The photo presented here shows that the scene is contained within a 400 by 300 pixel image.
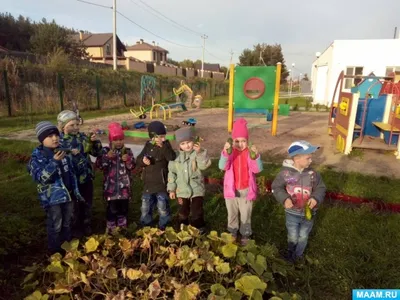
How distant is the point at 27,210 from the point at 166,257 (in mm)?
2685

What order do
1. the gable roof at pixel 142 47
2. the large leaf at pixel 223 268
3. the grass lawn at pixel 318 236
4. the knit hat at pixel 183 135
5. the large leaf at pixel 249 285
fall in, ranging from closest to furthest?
the large leaf at pixel 249 285, the large leaf at pixel 223 268, the grass lawn at pixel 318 236, the knit hat at pixel 183 135, the gable roof at pixel 142 47

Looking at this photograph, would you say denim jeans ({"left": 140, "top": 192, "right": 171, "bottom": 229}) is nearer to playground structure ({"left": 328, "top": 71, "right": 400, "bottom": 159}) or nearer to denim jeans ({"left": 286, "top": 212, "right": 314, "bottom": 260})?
denim jeans ({"left": 286, "top": 212, "right": 314, "bottom": 260})

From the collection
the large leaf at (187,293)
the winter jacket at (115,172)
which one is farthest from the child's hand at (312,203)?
the winter jacket at (115,172)

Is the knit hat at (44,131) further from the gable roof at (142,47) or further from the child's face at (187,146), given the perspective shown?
the gable roof at (142,47)

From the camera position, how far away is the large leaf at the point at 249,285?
1728mm

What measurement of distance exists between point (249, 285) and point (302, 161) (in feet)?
4.38

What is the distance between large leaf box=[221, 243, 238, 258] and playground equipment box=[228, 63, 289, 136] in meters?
7.45

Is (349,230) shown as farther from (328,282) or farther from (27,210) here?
(27,210)

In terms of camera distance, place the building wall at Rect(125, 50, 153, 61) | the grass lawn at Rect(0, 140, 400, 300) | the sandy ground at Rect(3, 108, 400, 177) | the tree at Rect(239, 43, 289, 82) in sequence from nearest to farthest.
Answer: the grass lawn at Rect(0, 140, 400, 300)
the sandy ground at Rect(3, 108, 400, 177)
the tree at Rect(239, 43, 289, 82)
the building wall at Rect(125, 50, 153, 61)

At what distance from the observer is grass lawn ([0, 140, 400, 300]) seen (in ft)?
8.50

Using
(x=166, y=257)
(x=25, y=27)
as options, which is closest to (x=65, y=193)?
(x=166, y=257)

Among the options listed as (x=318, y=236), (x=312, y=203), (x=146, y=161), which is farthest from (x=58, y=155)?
(x=318, y=236)

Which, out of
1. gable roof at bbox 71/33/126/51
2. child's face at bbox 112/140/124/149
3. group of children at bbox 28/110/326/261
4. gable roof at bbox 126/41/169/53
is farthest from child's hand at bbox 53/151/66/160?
gable roof at bbox 126/41/169/53

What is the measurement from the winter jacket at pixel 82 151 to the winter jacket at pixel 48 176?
25 centimetres
